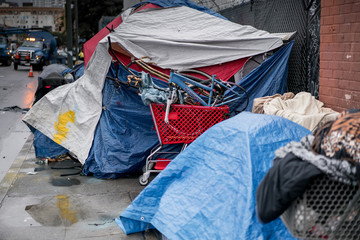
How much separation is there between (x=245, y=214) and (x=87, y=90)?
428 cm

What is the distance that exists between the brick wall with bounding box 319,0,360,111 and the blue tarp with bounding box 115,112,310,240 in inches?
63.7

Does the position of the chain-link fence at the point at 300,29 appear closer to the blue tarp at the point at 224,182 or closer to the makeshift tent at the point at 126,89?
the makeshift tent at the point at 126,89

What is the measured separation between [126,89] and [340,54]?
3186 millimetres

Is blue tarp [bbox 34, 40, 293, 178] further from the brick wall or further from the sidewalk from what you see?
the brick wall

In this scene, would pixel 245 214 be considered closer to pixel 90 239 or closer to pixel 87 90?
pixel 90 239

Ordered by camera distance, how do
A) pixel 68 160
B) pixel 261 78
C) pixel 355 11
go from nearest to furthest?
1. pixel 355 11
2. pixel 261 78
3. pixel 68 160

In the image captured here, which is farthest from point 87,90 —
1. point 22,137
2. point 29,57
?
point 29,57

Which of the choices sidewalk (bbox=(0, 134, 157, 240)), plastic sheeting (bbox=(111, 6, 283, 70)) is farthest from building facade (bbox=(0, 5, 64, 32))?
sidewalk (bbox=(0, 134, 157, 240))

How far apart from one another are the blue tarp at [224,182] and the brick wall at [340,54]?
5.31 ft

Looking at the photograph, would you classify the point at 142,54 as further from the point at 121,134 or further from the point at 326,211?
the point at 326,211

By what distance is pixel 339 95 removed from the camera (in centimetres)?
527

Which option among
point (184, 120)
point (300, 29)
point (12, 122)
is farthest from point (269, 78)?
point (12, 122)

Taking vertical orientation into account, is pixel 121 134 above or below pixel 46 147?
above

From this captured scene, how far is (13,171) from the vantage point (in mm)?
6879
